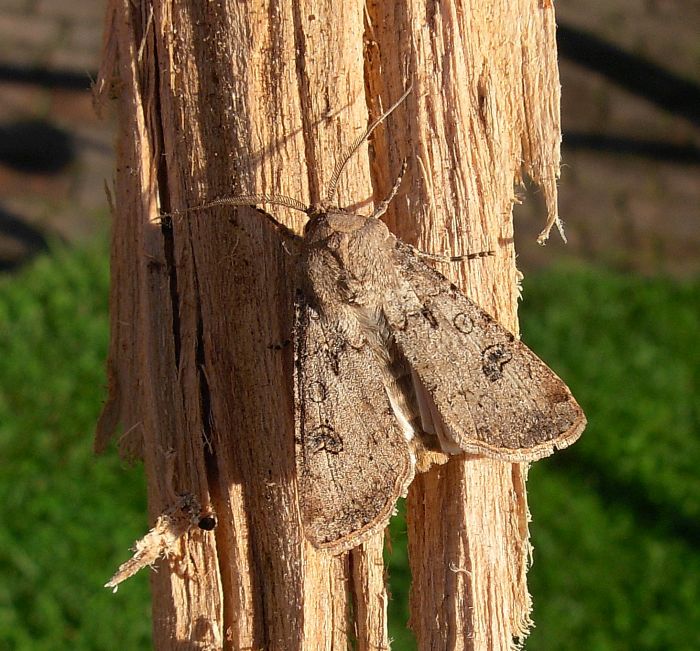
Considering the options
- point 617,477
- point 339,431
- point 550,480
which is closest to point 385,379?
point 339,431

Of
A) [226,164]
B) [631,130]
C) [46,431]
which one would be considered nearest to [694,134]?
[631,130]

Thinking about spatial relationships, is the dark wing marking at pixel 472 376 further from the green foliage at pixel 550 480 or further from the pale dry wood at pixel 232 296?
the green foliage at pixel 550 480

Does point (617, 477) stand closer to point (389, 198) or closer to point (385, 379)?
point (385, 379)

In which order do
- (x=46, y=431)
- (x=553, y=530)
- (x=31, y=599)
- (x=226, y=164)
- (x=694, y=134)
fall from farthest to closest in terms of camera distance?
(x=694, y=134), (x=46, y=431), (x=553, y=530), (x=31, y=599), (x=226, y=164)

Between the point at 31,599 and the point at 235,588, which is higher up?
the point at 235,588

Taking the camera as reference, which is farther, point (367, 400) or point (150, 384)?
point (367, 400)

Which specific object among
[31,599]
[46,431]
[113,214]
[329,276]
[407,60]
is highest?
[407,60]

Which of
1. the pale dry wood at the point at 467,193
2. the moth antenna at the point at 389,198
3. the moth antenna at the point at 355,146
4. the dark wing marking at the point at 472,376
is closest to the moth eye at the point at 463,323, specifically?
the dark wing marking at the point at 472,376

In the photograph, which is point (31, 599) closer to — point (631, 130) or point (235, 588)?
point (235, 588)
